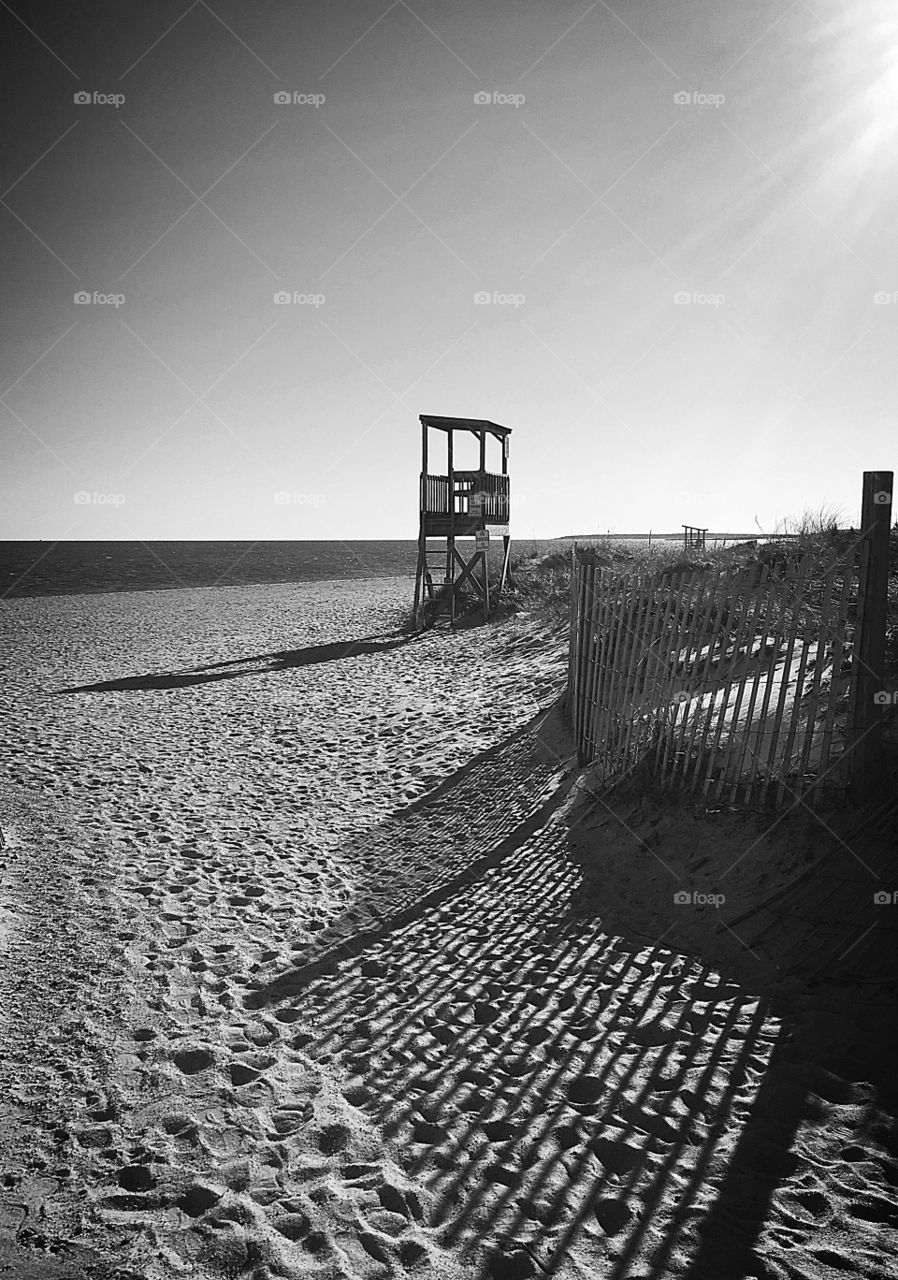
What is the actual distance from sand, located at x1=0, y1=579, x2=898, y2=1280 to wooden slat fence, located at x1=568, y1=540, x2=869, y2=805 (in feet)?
2.99

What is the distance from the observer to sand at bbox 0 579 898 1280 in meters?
2.54

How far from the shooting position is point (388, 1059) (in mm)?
3508

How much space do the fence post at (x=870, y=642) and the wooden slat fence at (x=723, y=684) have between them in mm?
77

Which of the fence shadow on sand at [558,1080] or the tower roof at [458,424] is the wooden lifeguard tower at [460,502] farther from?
the fence shadow on sand at [558,1080]

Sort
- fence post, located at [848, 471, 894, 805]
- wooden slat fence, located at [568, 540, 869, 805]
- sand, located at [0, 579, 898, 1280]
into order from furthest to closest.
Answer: wooden slat fence, located at [568, 540, 869, 805], fence post, located at [848, 471, 894, 805], sand, located at [0, 579, 898, 1280]

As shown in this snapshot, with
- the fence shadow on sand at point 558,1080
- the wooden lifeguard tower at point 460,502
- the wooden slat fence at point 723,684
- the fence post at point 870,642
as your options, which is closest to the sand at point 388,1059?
the fence shadow on sand at point 558,1080

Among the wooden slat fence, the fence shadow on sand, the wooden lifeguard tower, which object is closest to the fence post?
the wooden slat fence

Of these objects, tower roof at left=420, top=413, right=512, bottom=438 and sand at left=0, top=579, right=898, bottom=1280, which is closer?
sand at left=0, top=579, right=898, bottom=1280

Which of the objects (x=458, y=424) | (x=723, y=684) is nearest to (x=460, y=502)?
(x=458, y=424)

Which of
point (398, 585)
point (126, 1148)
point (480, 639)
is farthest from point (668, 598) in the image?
point (398, 585)

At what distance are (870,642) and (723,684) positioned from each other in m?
1.05

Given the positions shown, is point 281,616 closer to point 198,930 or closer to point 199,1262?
point 198,930

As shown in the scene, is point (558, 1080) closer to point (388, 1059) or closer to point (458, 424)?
point (388, 1059)

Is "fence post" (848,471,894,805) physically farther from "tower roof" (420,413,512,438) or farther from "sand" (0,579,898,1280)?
"tower roof" (420,413,512,438)
